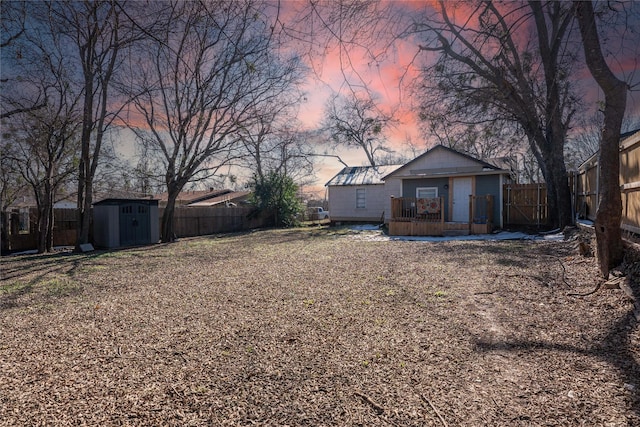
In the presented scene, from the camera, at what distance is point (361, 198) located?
19.0 metres

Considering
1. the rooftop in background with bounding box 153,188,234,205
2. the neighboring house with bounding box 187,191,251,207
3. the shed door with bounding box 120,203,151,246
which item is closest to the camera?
the shed door with bounding box 120,203,151,246

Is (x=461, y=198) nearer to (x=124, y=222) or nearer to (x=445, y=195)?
(x=445, y=195)

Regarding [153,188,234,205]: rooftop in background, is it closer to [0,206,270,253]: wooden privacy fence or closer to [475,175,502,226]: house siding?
[0,206,270,253]: wooden privacy fence

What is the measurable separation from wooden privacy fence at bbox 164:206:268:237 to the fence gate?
12.8 meters

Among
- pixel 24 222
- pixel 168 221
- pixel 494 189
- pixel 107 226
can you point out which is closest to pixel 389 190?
pixel 494 189

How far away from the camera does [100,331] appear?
10.7ft

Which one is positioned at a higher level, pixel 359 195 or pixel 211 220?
pixel 359 195

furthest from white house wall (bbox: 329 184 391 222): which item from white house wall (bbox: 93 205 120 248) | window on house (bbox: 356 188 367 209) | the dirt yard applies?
the dirt yard

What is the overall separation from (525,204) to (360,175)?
348 inches

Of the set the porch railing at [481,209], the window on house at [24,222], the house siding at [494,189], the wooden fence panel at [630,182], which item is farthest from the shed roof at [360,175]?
the window on house at [24,222]

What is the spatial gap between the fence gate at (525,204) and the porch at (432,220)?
127 cm

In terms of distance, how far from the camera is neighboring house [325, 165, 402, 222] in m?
18.4

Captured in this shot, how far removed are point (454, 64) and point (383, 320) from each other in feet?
34.3

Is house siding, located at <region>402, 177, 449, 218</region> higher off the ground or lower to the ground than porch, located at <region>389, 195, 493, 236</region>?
higher
